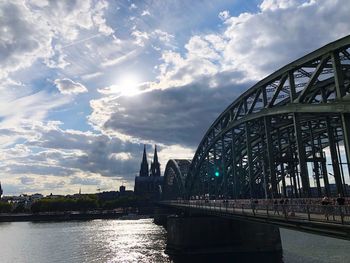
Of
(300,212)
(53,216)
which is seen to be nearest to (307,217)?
(300,212)

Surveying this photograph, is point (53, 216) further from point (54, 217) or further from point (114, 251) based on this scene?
point (114, 251)

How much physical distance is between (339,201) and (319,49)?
1410cm

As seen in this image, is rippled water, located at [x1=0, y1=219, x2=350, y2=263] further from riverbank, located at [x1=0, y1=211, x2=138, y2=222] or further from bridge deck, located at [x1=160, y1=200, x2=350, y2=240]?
riverbank, located at [x1=0, y1=211, x2=138, y2=222]

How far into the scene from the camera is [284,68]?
34.9m

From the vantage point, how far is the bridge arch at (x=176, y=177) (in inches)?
4709

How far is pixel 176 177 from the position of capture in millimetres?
127312

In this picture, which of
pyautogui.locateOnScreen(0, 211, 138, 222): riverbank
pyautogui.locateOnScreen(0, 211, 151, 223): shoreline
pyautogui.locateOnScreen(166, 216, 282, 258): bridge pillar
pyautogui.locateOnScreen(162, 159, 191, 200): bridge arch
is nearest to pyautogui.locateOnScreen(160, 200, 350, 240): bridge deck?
pyautogui.locateOnScreen(166, 216, 282, 258): bridge pillar

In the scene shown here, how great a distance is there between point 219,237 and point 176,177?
68102 millimetres

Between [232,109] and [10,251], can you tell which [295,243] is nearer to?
[232,109]

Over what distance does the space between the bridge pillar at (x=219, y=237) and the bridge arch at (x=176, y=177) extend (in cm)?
4648

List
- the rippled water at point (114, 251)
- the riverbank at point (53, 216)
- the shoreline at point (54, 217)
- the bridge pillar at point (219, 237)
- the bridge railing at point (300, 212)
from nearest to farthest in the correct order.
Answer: the bridge railing at point (300, 212), the rippled water at point (114, 251), the bridge pillar at point (219, 237), the shoreline at point (54, 217), the riverbank at point (53, 216)

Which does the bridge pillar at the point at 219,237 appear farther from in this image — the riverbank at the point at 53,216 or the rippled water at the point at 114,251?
the riverbank at the point at 53,216

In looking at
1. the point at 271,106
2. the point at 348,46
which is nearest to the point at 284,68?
the point at 271,106

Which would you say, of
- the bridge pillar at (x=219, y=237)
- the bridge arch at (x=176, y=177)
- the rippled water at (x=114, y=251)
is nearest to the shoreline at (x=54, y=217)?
the bridge arch at (x=176, y=177)
